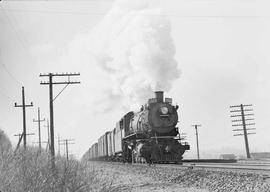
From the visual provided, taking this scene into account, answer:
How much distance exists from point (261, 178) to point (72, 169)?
15.7 ft

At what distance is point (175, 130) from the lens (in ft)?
79.3

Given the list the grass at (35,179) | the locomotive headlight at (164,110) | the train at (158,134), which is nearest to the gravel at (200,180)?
the grass at (35,179)

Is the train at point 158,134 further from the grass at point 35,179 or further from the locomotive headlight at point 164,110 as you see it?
→ the grass at point 35,179

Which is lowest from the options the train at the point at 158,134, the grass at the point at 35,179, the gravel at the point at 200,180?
the gravel at the point at 200,180

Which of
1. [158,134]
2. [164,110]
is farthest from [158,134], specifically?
[164,110]

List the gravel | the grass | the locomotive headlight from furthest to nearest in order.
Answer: the locomotive headlight < the gravel < the grass

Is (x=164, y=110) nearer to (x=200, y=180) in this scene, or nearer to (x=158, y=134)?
(x=158, y=134)

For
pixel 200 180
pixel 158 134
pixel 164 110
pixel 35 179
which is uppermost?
pixel 164 110

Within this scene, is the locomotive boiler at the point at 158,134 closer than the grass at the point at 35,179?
No

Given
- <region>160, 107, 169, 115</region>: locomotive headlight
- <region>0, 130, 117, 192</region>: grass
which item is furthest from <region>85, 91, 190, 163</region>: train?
<region>0, 130, 117, 192</region>: grass

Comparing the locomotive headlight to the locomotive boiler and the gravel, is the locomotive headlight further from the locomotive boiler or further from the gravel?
the gravel

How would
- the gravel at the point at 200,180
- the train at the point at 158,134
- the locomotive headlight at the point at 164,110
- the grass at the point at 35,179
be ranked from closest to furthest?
the grass at the point at 35,179
the gravel at the point at 200,180
the train at the point at 158,134
the locomotive headlight at the point at 164,110

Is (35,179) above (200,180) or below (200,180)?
above

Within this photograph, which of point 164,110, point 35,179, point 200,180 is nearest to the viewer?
point 35,179
